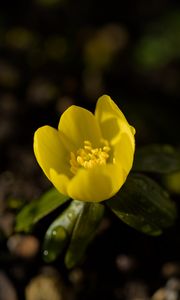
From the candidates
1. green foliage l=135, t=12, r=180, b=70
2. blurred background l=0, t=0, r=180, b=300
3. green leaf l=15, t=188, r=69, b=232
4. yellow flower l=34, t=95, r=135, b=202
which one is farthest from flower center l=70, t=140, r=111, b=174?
green foliage l=135, t=12, r=180, b=70

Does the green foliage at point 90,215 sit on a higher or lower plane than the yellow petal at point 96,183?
lower

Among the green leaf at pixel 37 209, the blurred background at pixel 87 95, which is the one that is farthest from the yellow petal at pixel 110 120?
the blurred background at pixel 87 95

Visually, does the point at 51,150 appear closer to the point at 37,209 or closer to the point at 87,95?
the point at 37,209

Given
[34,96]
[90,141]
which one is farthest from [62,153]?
[34,96]

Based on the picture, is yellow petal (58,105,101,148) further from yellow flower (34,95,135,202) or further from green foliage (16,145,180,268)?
green foliage (16,145,180,268)

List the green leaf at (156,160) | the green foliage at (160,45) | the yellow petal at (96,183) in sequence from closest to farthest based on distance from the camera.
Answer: the yellow petal at (96,183) < the green leaf at (156,160) < the green foliage at (160,45)

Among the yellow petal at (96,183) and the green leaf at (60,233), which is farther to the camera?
the green leaf at (60,233)

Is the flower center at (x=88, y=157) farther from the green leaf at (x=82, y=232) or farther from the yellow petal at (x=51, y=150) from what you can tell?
the green leaf at (x=82, y=232)

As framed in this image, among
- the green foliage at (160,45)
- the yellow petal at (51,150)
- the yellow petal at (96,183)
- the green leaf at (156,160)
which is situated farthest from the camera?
the green foliage at (160,45)
